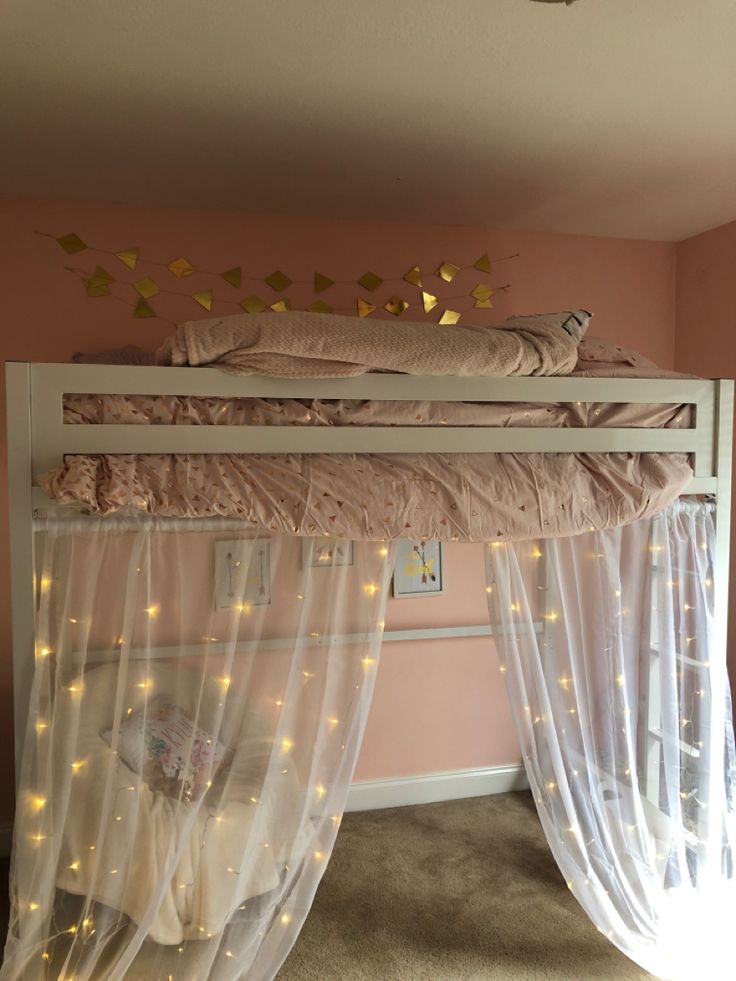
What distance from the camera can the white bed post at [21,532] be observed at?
172cm

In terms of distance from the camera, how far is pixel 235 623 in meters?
1.92

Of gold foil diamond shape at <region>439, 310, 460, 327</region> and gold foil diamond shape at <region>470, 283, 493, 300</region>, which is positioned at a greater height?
gold foil diamond shape at <region>470, 283, 493, 300</region>

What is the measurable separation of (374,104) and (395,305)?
108cm

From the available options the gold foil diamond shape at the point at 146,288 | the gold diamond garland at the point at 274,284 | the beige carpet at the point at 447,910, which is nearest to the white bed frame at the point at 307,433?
the gold diamond garland at the point at 274,284

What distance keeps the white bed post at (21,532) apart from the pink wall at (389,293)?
1.17m

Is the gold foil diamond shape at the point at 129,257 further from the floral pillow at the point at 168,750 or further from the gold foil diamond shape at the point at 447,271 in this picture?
the floral pillow at the point at 168,750

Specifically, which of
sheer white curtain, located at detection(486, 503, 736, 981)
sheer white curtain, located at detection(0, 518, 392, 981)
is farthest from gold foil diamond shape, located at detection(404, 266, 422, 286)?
sheer white curtain, located at detection(0, 518, 392, 981)

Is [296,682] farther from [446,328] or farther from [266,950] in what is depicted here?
[446,328]

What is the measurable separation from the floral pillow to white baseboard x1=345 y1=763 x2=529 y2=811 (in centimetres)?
148

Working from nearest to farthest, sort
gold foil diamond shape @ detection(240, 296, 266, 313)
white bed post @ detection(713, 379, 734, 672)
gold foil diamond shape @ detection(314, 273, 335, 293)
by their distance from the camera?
white bed post @ detection(713, 379, 734, 672), gold foil diamond shape @ detection(240, 296, 266, 313), gold foil diamond shape @ detection(314, 273, 335, 293)

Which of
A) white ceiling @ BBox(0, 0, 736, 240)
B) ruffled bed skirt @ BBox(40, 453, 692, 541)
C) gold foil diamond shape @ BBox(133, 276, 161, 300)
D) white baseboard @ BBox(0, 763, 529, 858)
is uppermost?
white ceiling @ BBox(0, 0, 736, 240)

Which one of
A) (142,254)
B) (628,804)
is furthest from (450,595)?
(142,254)

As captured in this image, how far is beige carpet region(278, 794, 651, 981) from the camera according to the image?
2355 mm

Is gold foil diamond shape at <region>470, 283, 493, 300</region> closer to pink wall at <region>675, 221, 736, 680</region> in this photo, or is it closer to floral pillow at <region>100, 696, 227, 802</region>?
pink wall at <region>675, 221, 736, 680</region>
